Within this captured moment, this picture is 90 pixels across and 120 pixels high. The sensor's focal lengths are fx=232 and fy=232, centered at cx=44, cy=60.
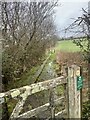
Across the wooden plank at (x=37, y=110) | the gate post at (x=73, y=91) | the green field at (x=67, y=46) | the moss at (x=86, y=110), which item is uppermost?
the green field at (x=67, y=46)

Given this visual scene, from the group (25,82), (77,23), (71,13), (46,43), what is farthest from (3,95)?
(46,43)

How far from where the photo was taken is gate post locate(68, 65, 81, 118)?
2.05m

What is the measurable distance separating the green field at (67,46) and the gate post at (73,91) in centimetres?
221

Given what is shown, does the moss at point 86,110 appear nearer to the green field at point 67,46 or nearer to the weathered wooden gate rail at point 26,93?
the weathered wooden gate rail at point 26,93

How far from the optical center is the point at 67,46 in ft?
14.9

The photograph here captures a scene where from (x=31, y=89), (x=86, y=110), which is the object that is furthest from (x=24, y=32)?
(x=31, y=89)

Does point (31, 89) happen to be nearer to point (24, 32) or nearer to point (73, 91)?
point (73, 91)

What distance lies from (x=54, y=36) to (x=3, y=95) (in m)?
3.72

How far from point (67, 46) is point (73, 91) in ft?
8.39

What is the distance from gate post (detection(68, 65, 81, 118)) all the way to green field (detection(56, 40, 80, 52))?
221 centimetres

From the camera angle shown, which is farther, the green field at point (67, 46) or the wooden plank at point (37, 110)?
the green field at point (67, 46)

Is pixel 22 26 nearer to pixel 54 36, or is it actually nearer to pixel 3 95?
pixel 54 36

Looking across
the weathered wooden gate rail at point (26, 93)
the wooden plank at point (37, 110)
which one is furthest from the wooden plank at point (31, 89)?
the wooden plank at point (37, 110)

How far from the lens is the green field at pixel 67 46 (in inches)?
170
